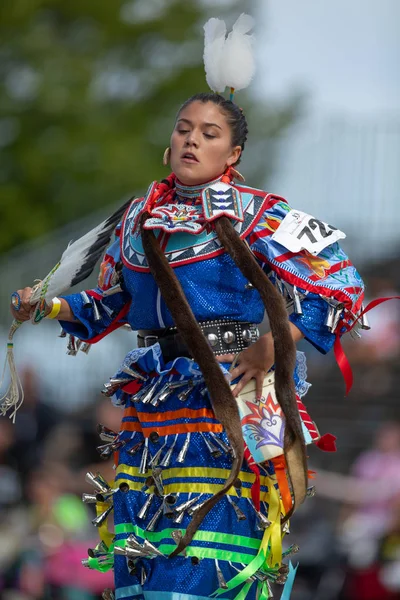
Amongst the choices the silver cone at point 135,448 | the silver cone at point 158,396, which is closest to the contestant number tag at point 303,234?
the silver cone at point 158,396

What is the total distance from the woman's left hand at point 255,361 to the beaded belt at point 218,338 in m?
0.04

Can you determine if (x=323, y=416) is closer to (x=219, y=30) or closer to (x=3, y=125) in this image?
(x=219, y=30)

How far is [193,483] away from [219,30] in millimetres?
1578

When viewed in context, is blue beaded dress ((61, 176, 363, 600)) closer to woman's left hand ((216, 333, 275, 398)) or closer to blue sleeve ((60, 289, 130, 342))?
woman's left hand ((216, 333, 275, 398))

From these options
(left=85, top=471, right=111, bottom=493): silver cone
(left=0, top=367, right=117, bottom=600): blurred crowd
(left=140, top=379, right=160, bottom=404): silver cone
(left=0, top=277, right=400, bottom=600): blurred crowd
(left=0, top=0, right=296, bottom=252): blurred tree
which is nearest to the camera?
(left=140, top=379, right=160, bottom=404): silver cone

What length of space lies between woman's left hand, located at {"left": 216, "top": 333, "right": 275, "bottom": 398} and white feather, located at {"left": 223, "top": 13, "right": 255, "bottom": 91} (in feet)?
2.97

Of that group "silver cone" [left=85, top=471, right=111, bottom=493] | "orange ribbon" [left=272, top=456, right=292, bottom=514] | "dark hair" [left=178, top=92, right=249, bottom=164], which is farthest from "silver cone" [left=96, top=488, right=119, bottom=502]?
"dark hair" [left=178, top=92, right=249, bottom=164]

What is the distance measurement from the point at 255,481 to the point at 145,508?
1.25 feet

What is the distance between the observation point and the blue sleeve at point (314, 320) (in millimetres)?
4047

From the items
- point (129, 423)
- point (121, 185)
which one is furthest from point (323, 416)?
point (121, 185)

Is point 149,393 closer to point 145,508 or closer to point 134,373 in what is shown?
point 134,373

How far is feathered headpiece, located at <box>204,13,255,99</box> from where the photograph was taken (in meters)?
4.21

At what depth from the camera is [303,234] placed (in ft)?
13.3

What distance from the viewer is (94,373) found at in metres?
10.9
